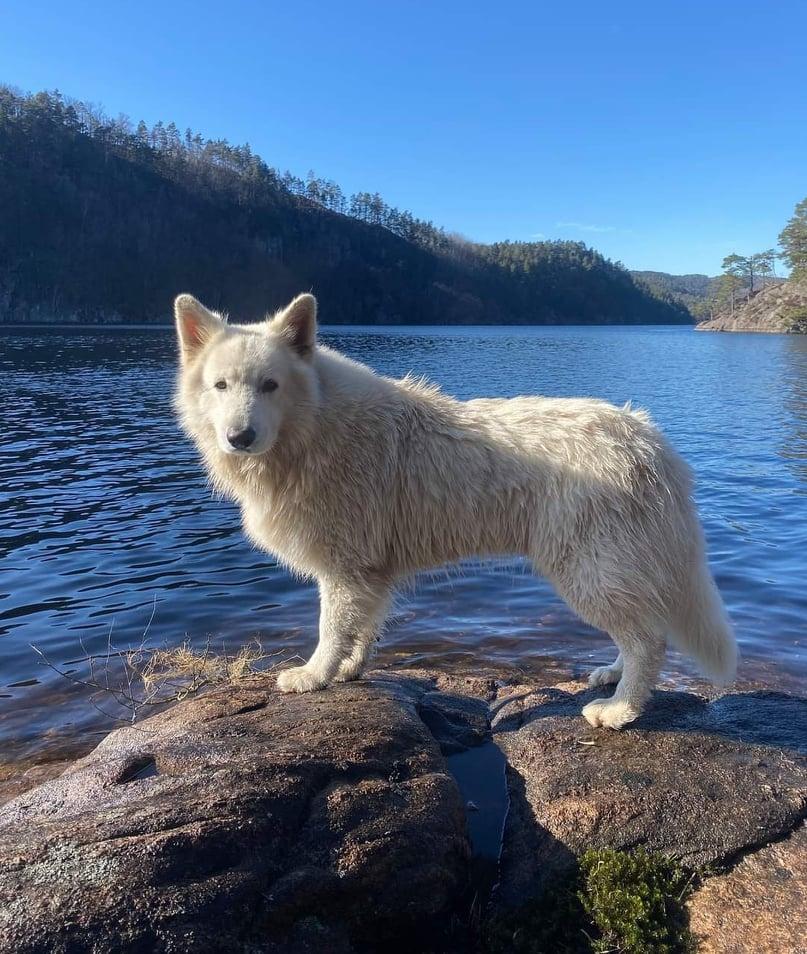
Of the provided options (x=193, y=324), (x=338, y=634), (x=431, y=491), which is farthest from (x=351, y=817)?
(x=193, y=324)

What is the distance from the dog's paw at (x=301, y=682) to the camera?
5.20 metres

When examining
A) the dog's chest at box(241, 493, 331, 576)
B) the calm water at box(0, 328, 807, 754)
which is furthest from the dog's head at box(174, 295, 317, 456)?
the calm water at box(0, 328, 807, 754)

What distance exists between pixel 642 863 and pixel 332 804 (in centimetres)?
174

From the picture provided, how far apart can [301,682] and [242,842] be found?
1.82 m

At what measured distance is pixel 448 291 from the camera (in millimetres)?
172500

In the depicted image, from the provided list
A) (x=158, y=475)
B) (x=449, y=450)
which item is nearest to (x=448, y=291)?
(x=158, y=475)

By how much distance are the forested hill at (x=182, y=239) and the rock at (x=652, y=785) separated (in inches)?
4372

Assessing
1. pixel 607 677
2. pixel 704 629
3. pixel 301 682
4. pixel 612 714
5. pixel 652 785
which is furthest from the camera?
pixel 607 677

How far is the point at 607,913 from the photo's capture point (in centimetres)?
366

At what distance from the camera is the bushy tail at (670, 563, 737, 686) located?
5031 mm

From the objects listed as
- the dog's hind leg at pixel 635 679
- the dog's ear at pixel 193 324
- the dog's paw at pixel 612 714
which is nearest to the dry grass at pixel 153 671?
the dog's ear at pixel 193 324

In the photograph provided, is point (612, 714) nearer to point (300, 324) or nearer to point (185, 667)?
point (300, 324)

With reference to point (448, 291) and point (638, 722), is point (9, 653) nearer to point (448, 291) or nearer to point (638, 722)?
point (638, 722)

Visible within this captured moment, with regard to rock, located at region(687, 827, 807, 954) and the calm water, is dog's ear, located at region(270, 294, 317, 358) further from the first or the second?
rock, located at region(687, 827, 807, 954)
